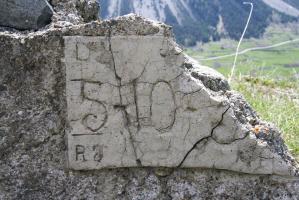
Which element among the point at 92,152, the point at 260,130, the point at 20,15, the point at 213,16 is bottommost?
the point at 92,152

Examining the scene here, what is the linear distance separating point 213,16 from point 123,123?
267ft

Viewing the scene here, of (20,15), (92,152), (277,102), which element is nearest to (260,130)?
(92,152)

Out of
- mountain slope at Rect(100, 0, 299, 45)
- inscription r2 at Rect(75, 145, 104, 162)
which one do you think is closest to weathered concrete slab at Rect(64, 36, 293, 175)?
inscription r2 at Rect(75, 145, 104, 162)

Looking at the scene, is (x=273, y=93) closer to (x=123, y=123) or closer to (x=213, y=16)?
(x=123, y=123)

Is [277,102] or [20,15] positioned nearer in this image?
[20,15]

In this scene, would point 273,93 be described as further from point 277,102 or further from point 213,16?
point 213,16

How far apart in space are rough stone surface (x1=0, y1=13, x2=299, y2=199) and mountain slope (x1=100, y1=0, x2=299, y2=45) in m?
67.4

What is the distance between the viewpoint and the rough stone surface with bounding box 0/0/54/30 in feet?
13.9

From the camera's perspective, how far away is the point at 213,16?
84.2 meters

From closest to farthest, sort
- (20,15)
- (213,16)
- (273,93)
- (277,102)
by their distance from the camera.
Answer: (20,15), (277,102), (273,93), (213,16)

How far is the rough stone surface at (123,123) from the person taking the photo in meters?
4.00

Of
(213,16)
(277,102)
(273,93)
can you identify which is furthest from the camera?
(213,16)

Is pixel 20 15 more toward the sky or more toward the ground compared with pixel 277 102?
more toward the sky

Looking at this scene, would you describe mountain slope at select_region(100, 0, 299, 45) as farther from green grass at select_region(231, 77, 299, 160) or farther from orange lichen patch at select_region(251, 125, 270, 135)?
orange lichen patch at select_region(251, 125, 270, 135)
